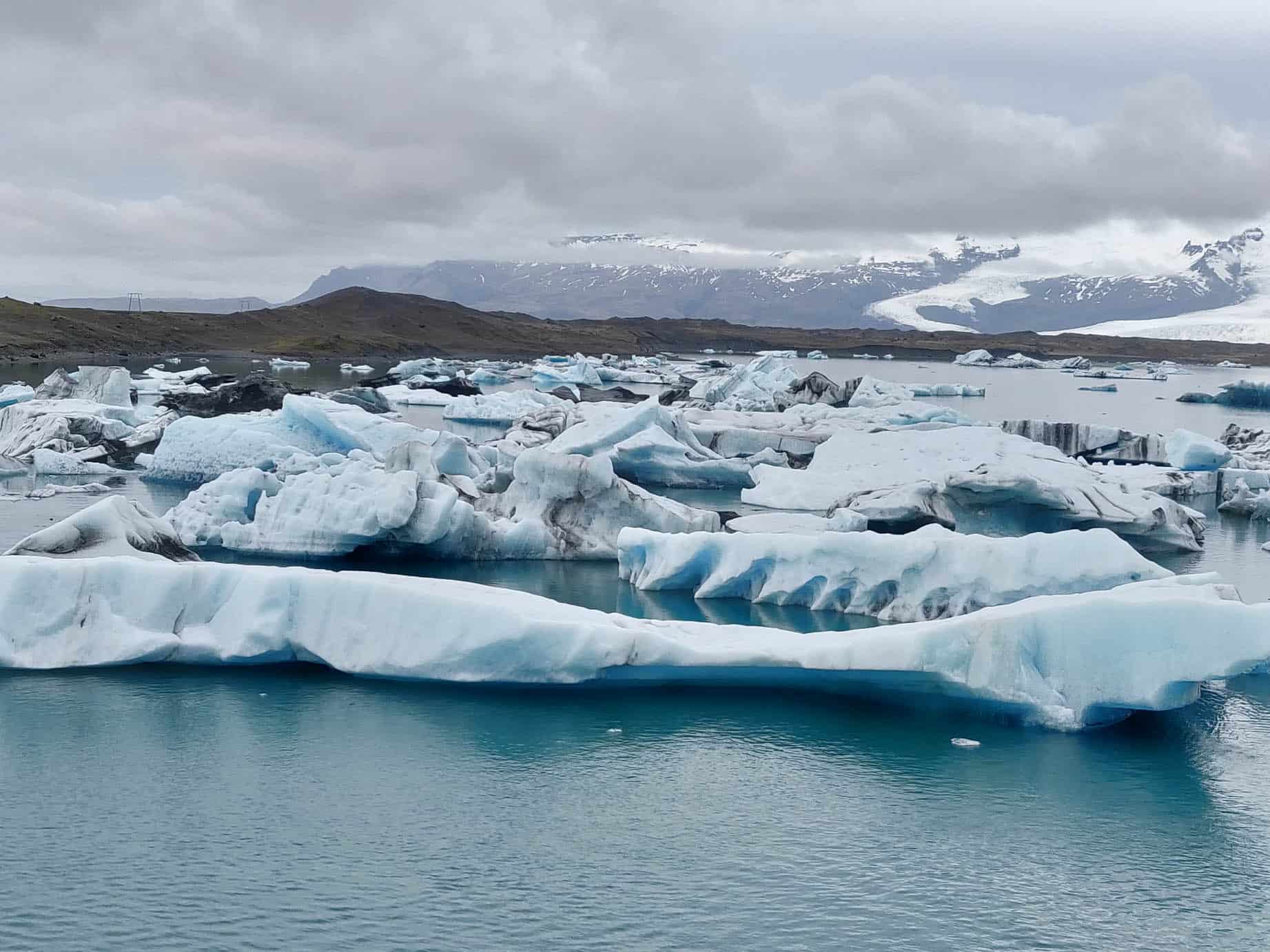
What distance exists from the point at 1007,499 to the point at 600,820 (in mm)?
8989

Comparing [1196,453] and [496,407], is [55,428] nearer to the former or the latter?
[496,407]

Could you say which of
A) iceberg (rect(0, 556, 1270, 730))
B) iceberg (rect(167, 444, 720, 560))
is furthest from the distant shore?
iceberg (rect(0, 556, 1270, 730))


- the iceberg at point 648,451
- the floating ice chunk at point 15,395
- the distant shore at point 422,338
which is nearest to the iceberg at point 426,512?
the iceberg at point 648,451

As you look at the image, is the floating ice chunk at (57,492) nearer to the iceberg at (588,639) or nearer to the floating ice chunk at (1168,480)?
the iceberg at (588,639)

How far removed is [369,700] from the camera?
28.9 ft

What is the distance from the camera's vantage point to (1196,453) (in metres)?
21.0

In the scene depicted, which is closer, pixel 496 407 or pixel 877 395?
pixel 877 395

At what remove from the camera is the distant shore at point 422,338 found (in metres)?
54.3

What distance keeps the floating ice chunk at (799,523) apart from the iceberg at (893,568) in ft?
4.99

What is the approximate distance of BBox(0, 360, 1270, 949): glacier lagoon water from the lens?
5785 mm


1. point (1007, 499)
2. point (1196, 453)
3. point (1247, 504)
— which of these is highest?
point (1196, 453)

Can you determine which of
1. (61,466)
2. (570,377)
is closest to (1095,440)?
(61,466)

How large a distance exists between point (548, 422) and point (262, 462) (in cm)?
645

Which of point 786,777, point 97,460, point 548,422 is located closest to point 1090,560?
point 786,777
